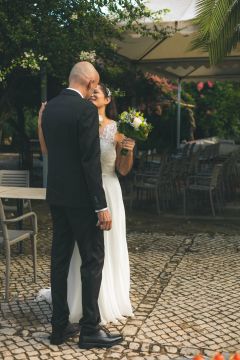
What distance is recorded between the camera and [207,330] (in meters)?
3.91

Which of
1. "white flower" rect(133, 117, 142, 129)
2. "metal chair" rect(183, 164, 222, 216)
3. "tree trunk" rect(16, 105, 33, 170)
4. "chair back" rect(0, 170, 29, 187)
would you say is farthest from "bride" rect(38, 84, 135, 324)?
"tree trunk" rect(16, 105, 33, 170)

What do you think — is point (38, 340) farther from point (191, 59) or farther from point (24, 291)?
point (191, 59)

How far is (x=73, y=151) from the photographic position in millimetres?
3326

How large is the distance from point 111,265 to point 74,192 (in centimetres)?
92

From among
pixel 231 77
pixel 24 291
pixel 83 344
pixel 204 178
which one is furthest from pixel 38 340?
pixel 231 77

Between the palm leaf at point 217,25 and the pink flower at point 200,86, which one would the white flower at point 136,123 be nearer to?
the palm leaf at point 217,25

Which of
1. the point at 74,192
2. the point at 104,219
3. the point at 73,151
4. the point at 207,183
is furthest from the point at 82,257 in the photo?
the point at 207,183

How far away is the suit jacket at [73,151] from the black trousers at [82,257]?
114mm

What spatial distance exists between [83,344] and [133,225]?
4533mm

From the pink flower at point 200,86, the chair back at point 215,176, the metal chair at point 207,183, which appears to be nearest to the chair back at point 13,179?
the metal chair at point 207,183

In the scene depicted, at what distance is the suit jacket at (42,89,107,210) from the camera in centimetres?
326

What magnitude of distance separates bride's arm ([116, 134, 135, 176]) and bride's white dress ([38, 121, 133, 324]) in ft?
0.14

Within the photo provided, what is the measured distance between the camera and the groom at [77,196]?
129 inches

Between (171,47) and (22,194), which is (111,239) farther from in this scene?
(171,47)
